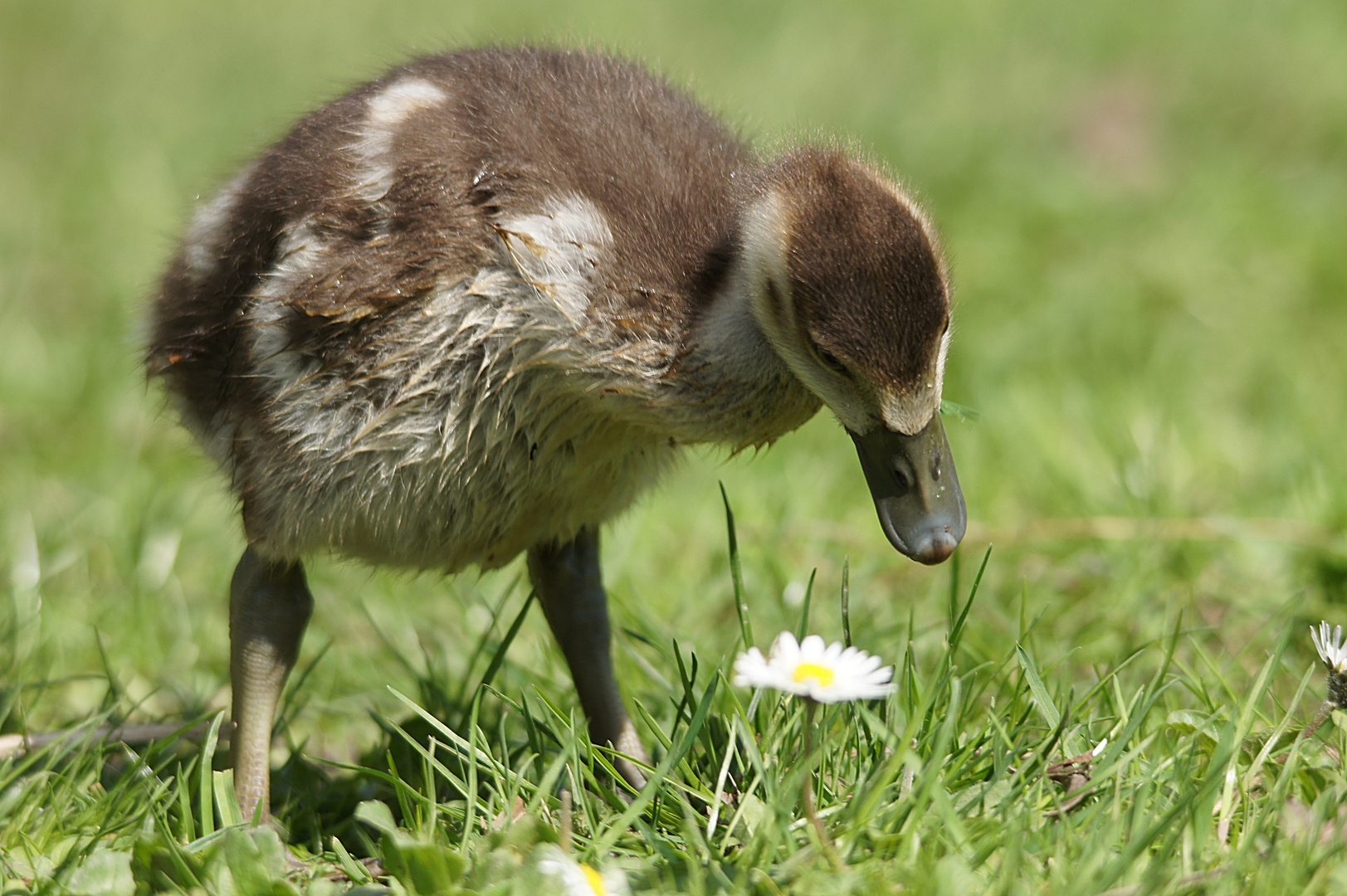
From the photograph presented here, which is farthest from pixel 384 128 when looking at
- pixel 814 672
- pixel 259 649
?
pixel 814 672

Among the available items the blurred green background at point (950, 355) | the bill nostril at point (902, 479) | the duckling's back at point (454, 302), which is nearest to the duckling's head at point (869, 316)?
the bill nostril at point (902, 479)

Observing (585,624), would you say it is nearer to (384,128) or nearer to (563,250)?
(563,250)

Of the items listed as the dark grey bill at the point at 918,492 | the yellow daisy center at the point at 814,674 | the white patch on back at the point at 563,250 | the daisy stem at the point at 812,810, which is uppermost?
the white patch on back at the point at 563,250

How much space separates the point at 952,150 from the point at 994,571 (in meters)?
3.39

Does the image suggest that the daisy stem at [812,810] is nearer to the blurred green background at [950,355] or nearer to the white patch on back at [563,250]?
the white patch on back at [563,250]

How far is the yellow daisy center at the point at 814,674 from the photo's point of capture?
7.26 feet

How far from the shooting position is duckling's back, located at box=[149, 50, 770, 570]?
260cm

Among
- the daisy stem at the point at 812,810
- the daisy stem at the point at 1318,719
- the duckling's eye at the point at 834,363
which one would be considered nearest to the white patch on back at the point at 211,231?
the duckling's eye at the point at 834,363

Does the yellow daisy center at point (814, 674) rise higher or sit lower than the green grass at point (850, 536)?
higher

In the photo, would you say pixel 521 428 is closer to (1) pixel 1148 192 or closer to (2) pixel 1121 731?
(2) pixel 1121 731

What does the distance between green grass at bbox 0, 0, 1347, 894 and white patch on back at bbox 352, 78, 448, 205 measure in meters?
0.71

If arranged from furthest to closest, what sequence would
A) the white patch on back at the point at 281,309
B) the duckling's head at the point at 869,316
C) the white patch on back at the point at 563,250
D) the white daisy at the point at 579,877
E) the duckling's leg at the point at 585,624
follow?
the duckling's leg at the point at 585,624, the white patch on back at the point at 281,309, the white patch on back at the point at 563,250, the duckling's head at the point at 869,316, the white daisy at the point at 579,877

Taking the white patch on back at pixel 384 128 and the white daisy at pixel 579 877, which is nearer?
the white daisy at pixel 579 877

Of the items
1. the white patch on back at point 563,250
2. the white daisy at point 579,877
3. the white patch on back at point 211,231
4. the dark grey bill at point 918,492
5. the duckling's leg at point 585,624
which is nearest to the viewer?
the white daisy at point 579,877
